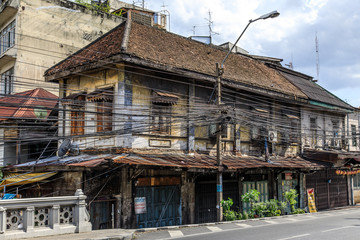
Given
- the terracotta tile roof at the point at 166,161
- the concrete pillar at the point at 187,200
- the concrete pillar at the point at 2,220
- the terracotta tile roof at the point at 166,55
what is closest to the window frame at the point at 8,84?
the terracotta tile roof at the point at 166,55

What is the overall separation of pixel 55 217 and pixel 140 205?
442cm

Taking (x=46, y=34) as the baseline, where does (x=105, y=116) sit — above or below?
below

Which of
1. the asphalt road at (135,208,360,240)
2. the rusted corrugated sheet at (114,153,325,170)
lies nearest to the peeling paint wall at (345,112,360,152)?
the rusted corrugated sheet at (114,153,325,170)

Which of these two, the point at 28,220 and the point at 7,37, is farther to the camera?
the point at 7,37

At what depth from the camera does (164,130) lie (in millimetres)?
15688

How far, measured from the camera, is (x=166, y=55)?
16.4m

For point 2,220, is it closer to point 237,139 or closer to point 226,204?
point 226,204

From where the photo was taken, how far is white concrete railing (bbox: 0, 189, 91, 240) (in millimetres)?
9664

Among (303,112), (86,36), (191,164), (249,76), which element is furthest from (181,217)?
(86,36)

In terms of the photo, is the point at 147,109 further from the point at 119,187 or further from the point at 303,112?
the point at 303,112

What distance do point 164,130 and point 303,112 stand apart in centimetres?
1172

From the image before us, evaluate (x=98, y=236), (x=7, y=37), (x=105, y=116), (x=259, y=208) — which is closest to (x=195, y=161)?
(x=105, y=116)

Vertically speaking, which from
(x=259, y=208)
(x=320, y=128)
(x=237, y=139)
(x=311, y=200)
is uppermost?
(x=320, y=128)

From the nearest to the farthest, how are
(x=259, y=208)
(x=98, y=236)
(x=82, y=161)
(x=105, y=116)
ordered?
(x=98, y=236) < (x=82, y=161) < (x=105, y=116) < (x=259, y=208)
